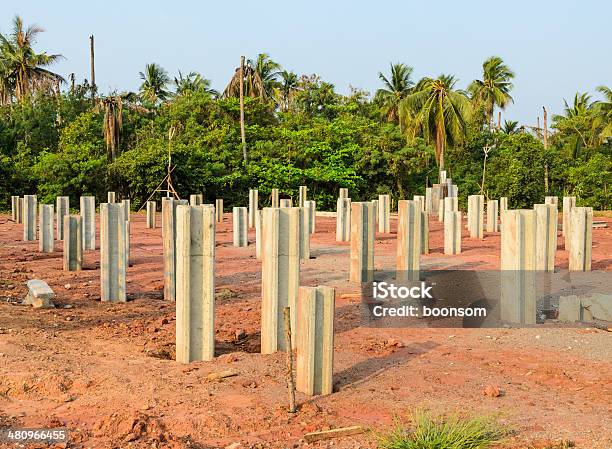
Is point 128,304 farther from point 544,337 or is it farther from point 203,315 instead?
point 544,337

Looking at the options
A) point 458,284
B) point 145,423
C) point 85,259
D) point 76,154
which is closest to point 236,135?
point 76,154

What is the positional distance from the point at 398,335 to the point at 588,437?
3.18 meters

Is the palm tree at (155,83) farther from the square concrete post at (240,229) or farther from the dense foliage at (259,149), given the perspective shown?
the square concrete post at (240,229)

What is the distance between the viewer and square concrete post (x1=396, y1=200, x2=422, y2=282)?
11.4 m

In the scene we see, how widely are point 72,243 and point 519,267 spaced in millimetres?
7700

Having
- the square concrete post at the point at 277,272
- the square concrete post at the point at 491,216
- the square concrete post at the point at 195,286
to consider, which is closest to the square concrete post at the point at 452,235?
A: the square concrete post at the point at 491,216

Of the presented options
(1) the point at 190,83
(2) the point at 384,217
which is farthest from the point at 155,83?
(2) the point at 384,217

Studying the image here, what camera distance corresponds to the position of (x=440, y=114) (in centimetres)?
3559

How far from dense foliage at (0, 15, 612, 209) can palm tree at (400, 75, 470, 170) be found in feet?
0.19

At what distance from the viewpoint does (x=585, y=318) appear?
855cm

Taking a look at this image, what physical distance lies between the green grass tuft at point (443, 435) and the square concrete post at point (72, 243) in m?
9.14

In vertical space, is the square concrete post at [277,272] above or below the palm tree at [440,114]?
below

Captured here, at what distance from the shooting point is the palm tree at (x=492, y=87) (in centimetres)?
5019

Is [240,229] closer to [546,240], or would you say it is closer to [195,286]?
[546,240]
